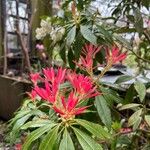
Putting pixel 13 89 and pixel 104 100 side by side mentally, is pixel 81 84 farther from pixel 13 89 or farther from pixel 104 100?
pixel 13 89

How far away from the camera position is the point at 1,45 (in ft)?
16.5

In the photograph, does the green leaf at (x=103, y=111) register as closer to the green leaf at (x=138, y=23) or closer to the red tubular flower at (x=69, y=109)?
the red tubular flower at (x=69, y=109)

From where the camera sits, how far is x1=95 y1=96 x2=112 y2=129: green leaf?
43.8 inches

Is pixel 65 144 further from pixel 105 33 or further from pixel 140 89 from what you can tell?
pixel 105 33

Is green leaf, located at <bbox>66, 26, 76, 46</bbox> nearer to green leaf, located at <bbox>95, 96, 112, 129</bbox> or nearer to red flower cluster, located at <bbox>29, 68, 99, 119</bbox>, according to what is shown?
green leaf, located at <bbox>95, 96, 112, 129</bbox>

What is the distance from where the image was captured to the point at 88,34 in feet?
4.43

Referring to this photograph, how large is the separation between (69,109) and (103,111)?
30 centimetres

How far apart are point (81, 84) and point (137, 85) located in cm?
45

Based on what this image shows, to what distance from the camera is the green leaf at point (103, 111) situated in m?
1.11

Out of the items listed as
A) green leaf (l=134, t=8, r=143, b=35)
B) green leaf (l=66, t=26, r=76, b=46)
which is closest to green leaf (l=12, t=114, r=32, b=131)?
green leaf (l=66, t=26, r=76, b=46)

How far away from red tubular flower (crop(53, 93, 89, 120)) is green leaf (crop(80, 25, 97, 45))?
19.7 inches

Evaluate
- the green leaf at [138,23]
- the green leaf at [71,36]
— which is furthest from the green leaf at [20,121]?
the green leaf at [138,23]

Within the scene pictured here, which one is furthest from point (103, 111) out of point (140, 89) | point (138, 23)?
point (138, 23)

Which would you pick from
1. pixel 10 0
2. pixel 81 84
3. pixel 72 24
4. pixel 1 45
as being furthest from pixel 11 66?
pixel 81 84
